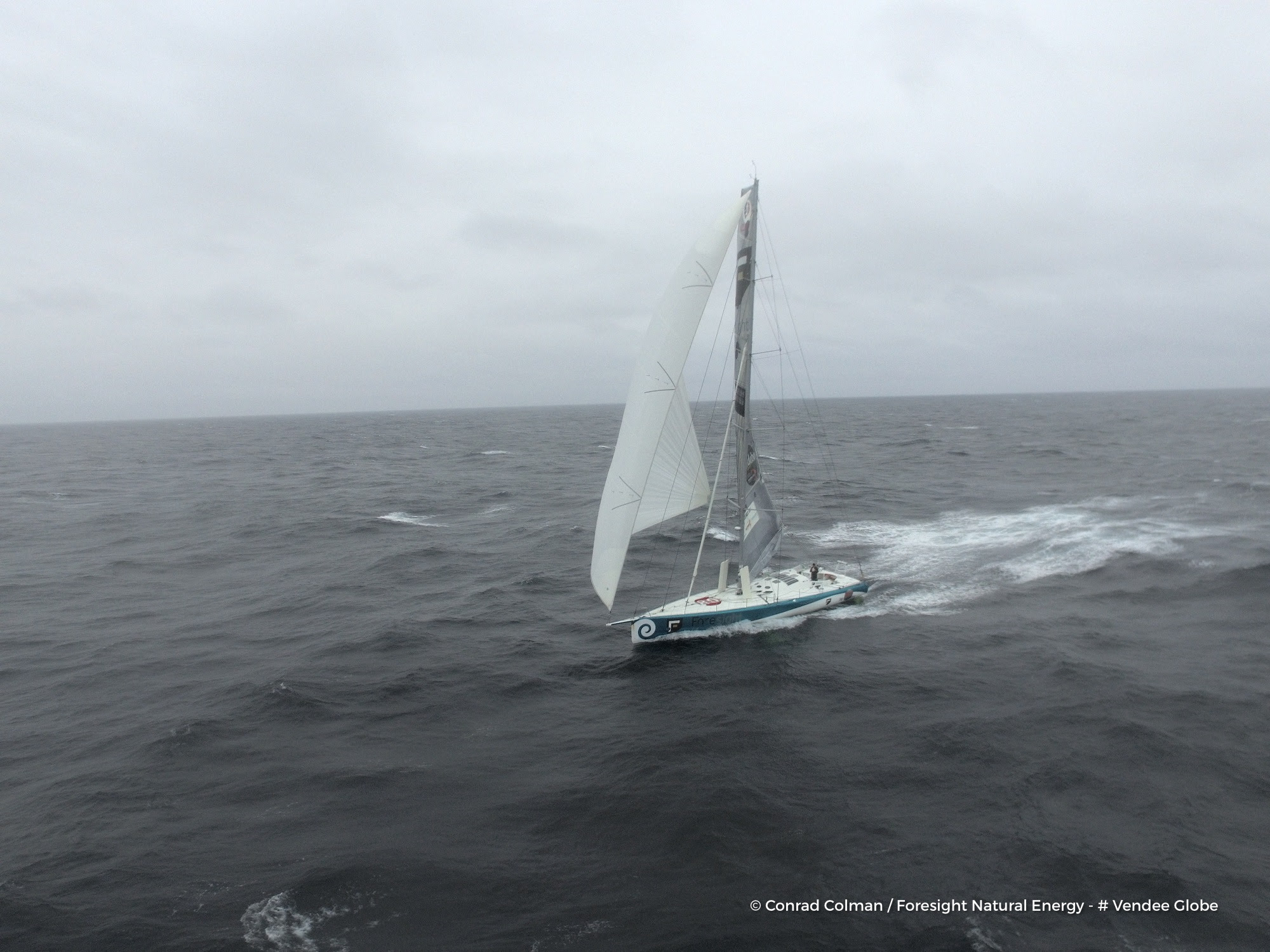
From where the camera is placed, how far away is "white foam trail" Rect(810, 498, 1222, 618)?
37.2 m

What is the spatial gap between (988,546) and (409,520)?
1857 inches

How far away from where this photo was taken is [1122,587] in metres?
36.7

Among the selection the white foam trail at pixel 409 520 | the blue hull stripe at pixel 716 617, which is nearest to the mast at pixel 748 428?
the blue hull stripe at pixel 716 617

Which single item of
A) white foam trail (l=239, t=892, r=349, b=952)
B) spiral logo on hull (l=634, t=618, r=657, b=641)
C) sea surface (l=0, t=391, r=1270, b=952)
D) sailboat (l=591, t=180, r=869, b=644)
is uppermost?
sailboat (l=591, t=180, r=869, b=644)

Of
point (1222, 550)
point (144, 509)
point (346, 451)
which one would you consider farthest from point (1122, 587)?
point (346, 451)

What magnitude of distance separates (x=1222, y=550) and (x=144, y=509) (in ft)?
303

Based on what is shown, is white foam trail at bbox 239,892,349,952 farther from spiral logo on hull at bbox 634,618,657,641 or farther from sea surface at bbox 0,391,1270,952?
spiral logo on hull at bbox 634,618,657,641

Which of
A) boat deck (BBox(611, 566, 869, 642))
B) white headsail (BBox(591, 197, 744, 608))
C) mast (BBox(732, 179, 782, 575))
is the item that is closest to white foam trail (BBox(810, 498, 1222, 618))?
boat deck (BBox(611, 566, 869, 642))

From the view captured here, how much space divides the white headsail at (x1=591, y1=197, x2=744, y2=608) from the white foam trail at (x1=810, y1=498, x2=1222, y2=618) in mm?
12017

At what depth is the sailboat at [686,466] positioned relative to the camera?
29.8m

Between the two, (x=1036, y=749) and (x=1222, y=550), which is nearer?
(x=1036, y=749)

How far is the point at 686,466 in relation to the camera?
1258 inches

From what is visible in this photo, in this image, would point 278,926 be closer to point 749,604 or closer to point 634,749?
point 634,749

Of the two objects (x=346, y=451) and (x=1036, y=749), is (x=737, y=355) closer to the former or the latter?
(x=1036, y=749)
